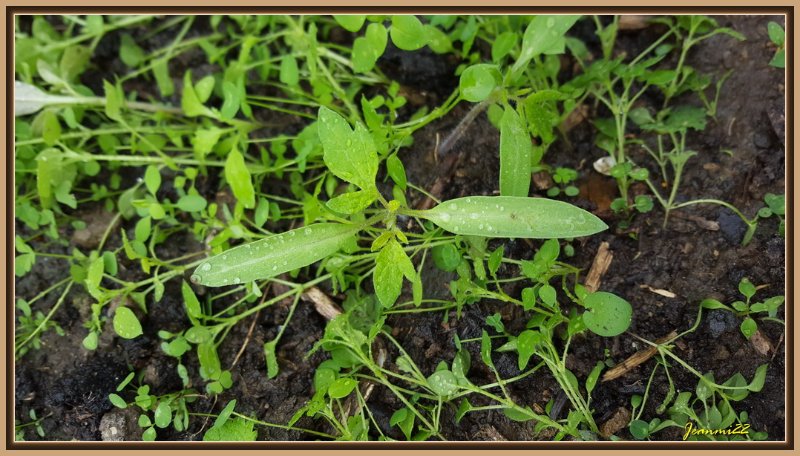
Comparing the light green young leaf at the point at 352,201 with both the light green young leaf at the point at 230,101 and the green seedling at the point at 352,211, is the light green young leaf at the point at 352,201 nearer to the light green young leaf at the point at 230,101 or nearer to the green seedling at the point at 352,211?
the green seedling at the point at 352,211


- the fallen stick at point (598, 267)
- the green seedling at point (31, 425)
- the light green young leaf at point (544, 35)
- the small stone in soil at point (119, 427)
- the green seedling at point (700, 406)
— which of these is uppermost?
the light green young leaf at point (544, 35)

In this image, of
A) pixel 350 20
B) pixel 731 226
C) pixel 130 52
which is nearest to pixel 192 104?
pixel 130 52

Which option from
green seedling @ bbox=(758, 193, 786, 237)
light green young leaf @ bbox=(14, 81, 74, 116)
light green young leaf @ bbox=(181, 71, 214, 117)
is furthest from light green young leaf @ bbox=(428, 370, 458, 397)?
light green young leaf @ bbox=(14, 81, 74, 116)

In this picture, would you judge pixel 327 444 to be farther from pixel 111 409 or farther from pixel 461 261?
pixel 111 409

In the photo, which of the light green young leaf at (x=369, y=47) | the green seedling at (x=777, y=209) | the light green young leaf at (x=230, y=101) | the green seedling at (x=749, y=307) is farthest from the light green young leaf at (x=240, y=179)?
the green seedling at (x=777, y=209)

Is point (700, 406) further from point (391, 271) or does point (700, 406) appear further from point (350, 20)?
point (350, 20)

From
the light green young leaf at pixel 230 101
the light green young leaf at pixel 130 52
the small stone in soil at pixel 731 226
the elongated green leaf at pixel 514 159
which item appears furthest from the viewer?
the light green young leaf at pixel 130 52

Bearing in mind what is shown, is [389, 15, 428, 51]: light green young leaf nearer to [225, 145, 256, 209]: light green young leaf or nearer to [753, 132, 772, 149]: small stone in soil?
[225, 145, 256, 209]: light green young leaf
